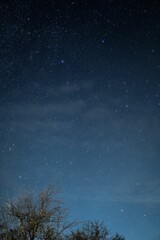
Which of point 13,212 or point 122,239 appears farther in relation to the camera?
point 122,239

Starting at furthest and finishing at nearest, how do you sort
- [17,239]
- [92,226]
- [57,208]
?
[92,226], [57,208], [17,239]

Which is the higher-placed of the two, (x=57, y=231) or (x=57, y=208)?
(x=57, y=208)

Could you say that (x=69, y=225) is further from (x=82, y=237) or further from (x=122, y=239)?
(x=122, y=239)

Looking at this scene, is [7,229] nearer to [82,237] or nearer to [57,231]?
[57,231]

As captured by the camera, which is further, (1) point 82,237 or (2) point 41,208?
(1) point 82,237

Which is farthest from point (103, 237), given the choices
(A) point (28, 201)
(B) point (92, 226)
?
(A) point (28, 201)

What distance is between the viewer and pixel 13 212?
1109 inches

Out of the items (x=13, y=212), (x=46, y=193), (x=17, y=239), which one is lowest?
(x=17, y=239)

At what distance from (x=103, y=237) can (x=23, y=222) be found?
1627 cm

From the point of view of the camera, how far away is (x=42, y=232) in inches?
1096

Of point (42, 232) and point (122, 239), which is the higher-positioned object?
point (122, 239)

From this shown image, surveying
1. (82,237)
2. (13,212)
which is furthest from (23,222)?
(82,237)

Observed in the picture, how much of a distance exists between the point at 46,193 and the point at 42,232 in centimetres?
369

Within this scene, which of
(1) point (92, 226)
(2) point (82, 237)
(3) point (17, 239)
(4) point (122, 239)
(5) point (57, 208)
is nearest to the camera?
(3) point (17, 239)
